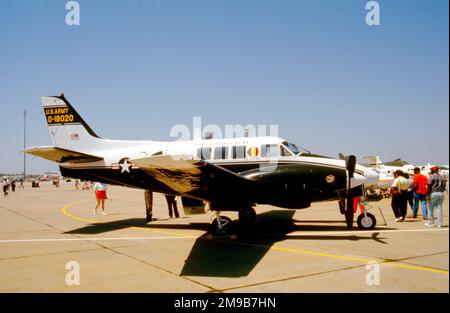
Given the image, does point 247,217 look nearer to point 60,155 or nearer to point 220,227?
point 220,227

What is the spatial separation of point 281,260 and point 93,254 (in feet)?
15.4

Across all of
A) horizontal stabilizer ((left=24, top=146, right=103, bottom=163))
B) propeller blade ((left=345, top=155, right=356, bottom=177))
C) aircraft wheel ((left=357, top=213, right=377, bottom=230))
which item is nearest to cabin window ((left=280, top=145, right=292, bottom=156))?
propeller blade ((left=345, top=155, right=356, bottom=177))

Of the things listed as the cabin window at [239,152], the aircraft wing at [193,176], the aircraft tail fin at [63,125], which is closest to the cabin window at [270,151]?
the cabin window at [239,152]

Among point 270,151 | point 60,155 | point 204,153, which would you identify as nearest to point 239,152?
point 270,151

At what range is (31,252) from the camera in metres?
8.89

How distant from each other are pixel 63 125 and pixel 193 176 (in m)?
8.32

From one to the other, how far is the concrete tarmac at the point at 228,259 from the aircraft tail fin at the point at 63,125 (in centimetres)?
366

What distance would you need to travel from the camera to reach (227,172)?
9078 millimetres

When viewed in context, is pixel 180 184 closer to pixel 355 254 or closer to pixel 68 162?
pixel 355 254

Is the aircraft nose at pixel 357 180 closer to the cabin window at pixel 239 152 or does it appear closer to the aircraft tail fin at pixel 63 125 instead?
the cabin window at pixel 239 152

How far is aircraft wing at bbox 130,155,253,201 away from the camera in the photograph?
7508 mm

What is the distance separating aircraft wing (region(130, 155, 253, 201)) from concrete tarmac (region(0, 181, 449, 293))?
150 centimetres

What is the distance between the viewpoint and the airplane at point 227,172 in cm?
937

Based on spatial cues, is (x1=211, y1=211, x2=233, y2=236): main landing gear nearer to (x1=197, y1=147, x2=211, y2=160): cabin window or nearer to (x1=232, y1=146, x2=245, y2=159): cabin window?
(x1=232, y1=146, x2=245, y2=159): cabin window
